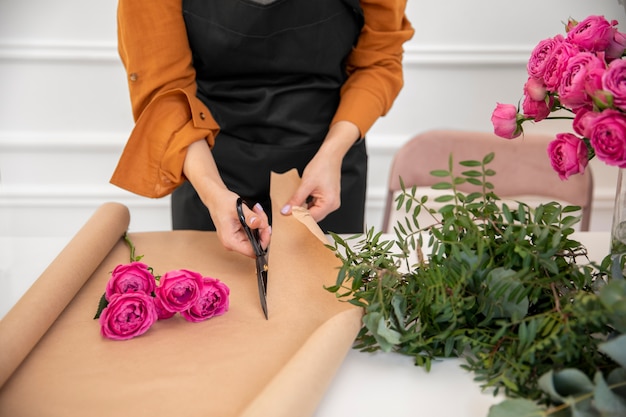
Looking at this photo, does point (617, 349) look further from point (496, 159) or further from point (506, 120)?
point (496, 159)

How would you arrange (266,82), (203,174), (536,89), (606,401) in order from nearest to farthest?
(606,401) → (536,89) → (203,174) → (266,82)

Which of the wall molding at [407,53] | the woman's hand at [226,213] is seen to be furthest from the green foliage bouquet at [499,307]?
the wall molding at [407,53]

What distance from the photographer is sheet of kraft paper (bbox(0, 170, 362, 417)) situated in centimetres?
64

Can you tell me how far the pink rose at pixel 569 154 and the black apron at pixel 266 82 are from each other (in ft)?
2.23

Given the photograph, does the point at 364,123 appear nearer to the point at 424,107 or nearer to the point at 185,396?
the point at 185,396

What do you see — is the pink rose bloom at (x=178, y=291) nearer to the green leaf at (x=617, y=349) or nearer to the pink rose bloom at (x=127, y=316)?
the pink rose bloom at (x=127, y=316)

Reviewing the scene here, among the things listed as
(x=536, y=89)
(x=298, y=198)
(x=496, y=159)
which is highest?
(x=536, y=89)

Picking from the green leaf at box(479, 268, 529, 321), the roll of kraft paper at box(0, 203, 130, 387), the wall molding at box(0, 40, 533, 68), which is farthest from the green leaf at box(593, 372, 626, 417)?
the wall molding at box(0, 40, 533, 68)

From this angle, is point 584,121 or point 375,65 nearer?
point 584,121

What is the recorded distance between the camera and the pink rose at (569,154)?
0.71m

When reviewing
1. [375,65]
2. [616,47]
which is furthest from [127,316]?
[375,65]

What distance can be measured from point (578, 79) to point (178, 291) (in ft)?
1.66

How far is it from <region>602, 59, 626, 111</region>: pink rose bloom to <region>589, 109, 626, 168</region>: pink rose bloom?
1 cm

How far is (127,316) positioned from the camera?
781mm
